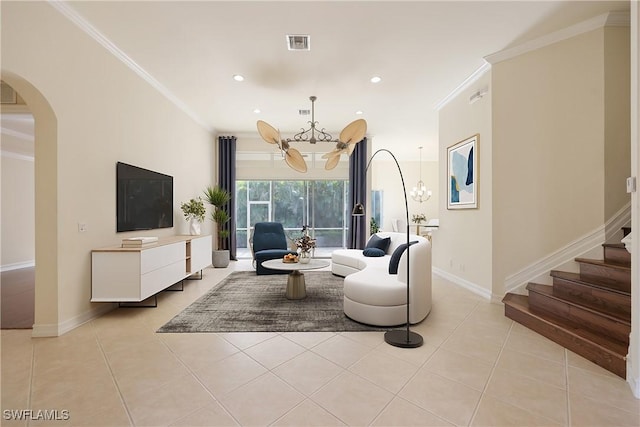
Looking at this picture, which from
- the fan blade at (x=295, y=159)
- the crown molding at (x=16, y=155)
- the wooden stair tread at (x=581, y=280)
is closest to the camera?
the wooden stair tread at (x=581, y=280)

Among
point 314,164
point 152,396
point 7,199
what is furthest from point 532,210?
point 7,199

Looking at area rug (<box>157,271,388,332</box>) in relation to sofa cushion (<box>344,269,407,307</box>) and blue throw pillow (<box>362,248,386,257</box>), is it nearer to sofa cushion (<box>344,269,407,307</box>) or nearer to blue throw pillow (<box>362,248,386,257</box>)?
sofa cushion (<box>344,269,407,307</box>)

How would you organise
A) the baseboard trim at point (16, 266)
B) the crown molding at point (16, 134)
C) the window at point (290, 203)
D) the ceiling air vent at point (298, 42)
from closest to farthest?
the ceiling air vent at point (298, 42)
the crown molding at point (16, 134)
the baseboard trim at point (16, 266)
the window at point (290, 203)

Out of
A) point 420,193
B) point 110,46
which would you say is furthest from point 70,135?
point 420,193

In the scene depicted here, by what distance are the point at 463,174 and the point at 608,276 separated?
2208mm

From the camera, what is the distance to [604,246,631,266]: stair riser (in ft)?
9.38

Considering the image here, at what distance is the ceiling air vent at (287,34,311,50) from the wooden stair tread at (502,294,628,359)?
3833 mm

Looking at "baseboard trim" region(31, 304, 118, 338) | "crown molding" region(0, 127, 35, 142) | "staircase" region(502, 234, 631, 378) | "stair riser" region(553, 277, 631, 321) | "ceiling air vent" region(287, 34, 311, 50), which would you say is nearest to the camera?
"staircase" region(502, 234, 631, 378)

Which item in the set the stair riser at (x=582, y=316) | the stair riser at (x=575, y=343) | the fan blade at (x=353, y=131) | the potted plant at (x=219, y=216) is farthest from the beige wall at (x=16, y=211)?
the stair riser at (x=582, y=316)

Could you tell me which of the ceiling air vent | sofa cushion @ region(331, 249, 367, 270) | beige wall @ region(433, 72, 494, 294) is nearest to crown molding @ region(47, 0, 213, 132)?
the ceiling air vent

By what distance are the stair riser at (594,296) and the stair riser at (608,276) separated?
19 cm

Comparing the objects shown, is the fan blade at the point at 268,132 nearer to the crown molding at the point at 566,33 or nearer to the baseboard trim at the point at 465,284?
the crown molding at the point at 566,33

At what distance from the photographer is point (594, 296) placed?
2.73 meters

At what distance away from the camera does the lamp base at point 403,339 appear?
101 inches
